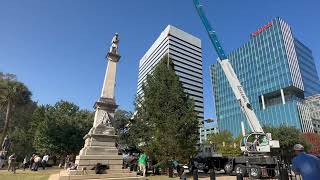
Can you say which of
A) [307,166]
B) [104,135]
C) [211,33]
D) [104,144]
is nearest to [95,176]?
[104,144]

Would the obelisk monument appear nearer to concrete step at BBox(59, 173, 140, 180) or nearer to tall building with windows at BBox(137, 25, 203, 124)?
concrete step at BBox(59, 173, 140, 180)

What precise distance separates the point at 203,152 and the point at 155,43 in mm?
115179

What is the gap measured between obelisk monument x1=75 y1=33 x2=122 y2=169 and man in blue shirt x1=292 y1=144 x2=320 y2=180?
12.8 meters

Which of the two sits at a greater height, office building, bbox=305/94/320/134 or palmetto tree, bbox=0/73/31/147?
office building, bbox=305/94/320/134

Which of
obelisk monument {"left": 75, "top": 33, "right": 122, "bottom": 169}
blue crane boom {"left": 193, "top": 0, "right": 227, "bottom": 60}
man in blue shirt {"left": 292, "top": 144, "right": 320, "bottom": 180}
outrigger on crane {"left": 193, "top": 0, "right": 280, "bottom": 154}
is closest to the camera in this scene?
man in blue shirt {"left": 292, "top": 144, "right": 320, "bottom": 180}

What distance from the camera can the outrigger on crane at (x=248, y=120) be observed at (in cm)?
2050

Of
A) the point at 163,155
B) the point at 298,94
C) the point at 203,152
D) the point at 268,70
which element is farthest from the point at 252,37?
the point at 163,155

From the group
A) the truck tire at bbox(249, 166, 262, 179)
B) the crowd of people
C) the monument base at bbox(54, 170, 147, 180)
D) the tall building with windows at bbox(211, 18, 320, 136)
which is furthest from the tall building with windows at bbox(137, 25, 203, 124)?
the monument base at bbox(54, 170, 147, 180)

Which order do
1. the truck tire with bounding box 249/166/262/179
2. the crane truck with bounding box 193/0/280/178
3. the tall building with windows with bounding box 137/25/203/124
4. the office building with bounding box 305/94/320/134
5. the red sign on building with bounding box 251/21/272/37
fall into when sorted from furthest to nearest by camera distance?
the tall building with windows with bounding box 137/25/203/124 → the red sign on building with bounding box 251/21/272/37 → the office building with bounding box 305/94/320/134 → the crane truck with bounding box 193/0/280/178 → the truck tire with bounding box 249/166/262/179

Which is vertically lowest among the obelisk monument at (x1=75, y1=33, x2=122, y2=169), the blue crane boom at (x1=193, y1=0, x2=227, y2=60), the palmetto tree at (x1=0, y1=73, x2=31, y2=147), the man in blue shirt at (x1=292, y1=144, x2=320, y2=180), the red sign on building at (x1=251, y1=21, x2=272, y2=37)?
the man in blue shirt at (x1=292, y1=144, x2=320, y2=180)

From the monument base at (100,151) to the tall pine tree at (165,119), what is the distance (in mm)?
5359

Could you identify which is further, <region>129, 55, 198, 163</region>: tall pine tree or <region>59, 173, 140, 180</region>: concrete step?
<region>129, 55, 198, 163</region>: tall pine tree

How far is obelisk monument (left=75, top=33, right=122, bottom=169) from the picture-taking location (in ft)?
50.7

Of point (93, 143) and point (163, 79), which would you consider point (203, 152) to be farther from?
point (93, 143)
